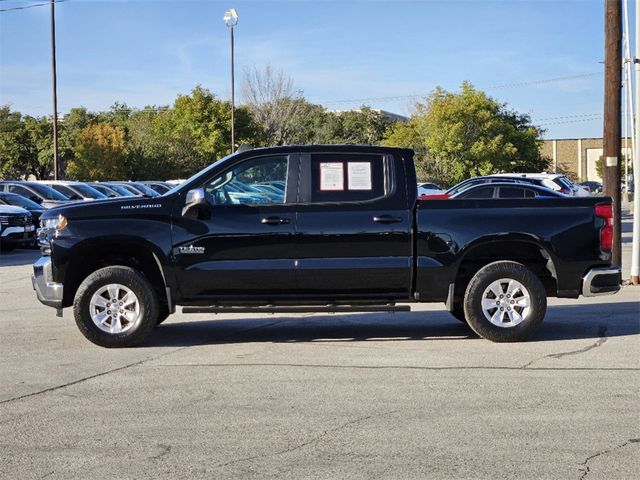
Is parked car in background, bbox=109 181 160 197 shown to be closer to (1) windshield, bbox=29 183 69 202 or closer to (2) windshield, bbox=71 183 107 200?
(2) windshield, bbox=71 183 107 200

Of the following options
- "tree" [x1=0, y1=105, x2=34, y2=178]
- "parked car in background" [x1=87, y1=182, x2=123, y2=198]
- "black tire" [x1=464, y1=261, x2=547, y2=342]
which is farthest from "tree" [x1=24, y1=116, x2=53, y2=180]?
"black tire" [x1=464, y1=261, x2=547, y2=342]

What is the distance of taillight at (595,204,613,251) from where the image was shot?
965 centimetres

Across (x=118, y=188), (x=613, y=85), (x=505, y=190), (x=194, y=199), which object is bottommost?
(x=194, y=199)

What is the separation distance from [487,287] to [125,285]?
381cm

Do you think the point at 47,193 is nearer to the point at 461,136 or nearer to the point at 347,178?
the point at 347,178

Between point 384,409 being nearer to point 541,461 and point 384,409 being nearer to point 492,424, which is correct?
point 492,424

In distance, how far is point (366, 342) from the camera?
9758mm

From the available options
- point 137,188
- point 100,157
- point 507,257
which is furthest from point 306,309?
point 100,157

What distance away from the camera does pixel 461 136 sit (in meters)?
55.8

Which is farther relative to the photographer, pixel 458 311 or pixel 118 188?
pixel 118 188

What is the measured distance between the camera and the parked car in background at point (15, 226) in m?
22.8

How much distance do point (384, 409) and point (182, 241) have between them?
343 centimetres

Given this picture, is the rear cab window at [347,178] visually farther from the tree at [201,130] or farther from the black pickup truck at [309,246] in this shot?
the tree at [201,130]

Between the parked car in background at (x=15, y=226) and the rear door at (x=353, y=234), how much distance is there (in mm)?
15321
